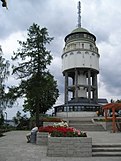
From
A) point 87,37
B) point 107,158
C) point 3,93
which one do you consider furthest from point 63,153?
point 87,37

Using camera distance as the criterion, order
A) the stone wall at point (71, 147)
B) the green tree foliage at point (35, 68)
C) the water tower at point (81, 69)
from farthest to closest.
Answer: the water tower at point (81, 69) → the green tree foliage at point (35, 68) → the stone wall at point (71, 147)

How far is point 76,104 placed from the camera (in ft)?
168

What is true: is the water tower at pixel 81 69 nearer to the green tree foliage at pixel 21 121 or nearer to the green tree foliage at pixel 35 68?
the green tree foliage at pixel 21 121

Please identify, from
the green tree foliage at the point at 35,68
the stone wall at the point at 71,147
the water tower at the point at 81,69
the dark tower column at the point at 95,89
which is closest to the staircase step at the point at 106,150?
the stone wall at the point at 71,147

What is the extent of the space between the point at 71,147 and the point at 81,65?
43382mm

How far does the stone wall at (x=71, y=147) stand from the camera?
1035 cm

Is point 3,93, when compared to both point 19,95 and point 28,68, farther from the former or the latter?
point 28,68

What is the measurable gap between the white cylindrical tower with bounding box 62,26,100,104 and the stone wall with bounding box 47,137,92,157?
142 ft

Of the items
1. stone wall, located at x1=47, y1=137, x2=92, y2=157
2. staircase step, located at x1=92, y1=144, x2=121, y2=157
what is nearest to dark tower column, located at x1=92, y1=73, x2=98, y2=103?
staircase step, located at x1=92, y1=144, x2=121, y2=157

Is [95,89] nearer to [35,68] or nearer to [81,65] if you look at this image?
[81,65]

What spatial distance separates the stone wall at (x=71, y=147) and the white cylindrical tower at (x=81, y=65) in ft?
142

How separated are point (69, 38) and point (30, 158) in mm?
51168

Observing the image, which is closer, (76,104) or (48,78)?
(48,78)

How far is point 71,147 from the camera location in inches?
411
